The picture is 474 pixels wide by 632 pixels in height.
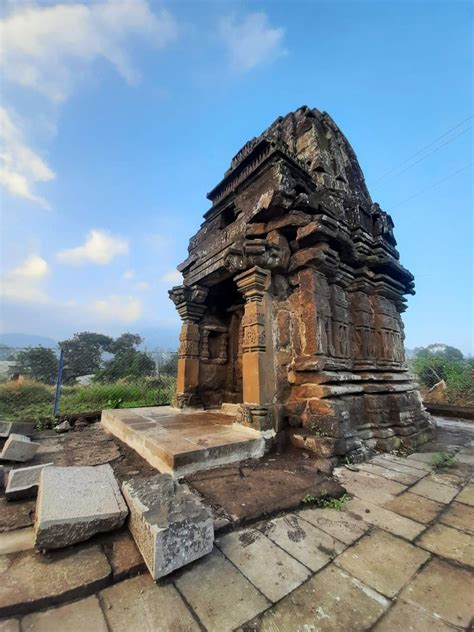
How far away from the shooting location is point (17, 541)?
1752 millimetres

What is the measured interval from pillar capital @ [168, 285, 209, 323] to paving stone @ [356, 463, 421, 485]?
3.98 m

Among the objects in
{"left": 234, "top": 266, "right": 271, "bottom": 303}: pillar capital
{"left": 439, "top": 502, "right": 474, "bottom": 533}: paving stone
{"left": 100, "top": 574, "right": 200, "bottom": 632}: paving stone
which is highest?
{"left": 234, "top": 266, "right": 271, "bottom": 303}: pillar capital

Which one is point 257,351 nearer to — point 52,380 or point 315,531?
point 315,531

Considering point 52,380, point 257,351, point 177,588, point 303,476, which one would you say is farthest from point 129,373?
point 177,588

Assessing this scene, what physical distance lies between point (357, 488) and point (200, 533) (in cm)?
181

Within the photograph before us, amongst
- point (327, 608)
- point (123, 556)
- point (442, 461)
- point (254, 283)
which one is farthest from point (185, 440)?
point (442, 461)

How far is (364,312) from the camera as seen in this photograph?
15.9ft

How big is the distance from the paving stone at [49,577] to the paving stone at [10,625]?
0.03m

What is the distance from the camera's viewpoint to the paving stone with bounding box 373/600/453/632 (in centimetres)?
121

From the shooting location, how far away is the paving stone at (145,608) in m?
1.20

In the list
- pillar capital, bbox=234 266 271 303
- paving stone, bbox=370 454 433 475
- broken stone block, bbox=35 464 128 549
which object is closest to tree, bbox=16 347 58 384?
pillar capital, bbox=234 266 271 303

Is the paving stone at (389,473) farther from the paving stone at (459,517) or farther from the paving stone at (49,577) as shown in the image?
the paving stone at (49,577)

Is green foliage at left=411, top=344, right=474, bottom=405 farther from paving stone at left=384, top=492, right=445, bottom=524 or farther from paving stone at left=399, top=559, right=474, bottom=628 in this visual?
paving stone at left=399, top=559, right=474, bottom=628

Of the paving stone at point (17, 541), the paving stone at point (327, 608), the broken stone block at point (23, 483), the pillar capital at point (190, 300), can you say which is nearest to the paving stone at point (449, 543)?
the paving stone at point (327, 608)
